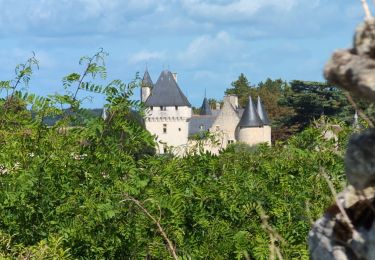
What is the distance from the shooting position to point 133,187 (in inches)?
269

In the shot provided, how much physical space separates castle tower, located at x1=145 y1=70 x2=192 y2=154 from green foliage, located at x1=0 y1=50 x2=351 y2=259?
95.0 m

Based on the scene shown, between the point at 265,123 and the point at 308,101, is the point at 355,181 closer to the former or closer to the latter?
the point at 308,101

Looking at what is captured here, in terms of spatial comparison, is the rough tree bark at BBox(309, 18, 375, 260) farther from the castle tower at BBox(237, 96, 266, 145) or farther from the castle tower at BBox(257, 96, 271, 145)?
the castle tower at BBox(257, 96, 271, 145)

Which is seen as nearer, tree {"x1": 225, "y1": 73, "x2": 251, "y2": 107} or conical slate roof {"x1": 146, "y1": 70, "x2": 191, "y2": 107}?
conical slate roof {"x1": 146, "y1": 70, "x2": 191, "y2": 107}

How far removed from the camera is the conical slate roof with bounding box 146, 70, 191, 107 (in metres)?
104

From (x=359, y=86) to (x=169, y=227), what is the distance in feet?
14.7

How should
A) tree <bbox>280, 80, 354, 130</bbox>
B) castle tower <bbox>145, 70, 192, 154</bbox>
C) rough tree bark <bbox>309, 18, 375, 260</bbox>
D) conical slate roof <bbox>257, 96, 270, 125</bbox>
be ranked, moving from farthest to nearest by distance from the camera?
castle tower <bbox>145, 70, 192, 154</bbox> < conical slate roof <bbox>257, 96, 270, 125</bbox> < tree <bbox>280, 80, 354, 130</bbox> < rough tree bark <bbox>309, 18, 375, 260</bbox>

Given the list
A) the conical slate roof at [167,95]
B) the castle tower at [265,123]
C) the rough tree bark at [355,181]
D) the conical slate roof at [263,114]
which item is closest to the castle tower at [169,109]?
the conical slate roof at [167,95]

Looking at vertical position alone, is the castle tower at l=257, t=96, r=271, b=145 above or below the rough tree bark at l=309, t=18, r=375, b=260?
above

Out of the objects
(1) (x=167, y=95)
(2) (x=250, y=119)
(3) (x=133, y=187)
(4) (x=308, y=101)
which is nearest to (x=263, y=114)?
(2) (x=250, y=119)

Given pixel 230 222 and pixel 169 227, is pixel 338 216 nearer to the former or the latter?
pixel 169 227

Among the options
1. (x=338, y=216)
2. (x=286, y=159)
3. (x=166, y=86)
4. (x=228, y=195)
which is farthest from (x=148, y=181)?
(x=166, y=86)

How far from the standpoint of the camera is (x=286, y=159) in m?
7.84

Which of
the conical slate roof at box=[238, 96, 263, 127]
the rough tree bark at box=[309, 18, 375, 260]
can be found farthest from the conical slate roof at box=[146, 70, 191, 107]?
the rough tree bark at box=[309, 18, 375, 260]
